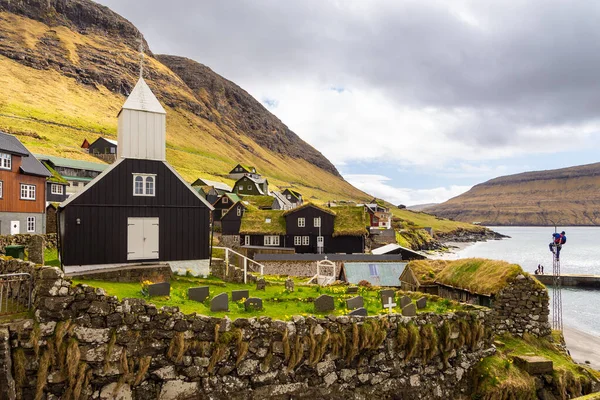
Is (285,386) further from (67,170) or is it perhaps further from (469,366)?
(67,170)

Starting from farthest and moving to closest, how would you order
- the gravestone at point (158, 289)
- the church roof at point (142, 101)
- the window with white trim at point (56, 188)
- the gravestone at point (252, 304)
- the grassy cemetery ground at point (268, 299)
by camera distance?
the window with white trim at point (56, 188), the church roof at point (142, 101), the gravestone at point (252, 304), the gravestone at point (158, 289), the grassy cemetery ground at point (268, 299)

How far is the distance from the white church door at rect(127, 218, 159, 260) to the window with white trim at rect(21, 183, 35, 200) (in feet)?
73.4

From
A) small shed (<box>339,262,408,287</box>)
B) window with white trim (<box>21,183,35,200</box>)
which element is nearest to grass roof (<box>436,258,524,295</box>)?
small shed (<box>339,262,408,287</box>)

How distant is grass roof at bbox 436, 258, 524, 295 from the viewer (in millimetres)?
20578

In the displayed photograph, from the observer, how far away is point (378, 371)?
15.3 m

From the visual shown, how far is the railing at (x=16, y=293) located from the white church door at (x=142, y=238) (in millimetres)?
9205

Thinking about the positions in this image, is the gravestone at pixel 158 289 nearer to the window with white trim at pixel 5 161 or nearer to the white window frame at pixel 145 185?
the white window frame at pixel 145 185

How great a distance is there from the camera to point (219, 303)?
1484 centimetres

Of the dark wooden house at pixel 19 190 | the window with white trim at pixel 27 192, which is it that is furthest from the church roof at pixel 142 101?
the window with white trim at pixel 27 192

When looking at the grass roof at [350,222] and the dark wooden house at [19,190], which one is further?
the grass roof at [350,222]

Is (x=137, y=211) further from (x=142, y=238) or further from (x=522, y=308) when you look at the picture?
(x=522, y=308)

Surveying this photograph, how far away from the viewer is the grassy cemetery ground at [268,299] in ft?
49.0

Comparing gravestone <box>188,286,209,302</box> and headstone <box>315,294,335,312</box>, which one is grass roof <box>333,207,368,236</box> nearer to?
headstone <box>315,294,335,312</box>

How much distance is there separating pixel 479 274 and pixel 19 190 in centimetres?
3965
